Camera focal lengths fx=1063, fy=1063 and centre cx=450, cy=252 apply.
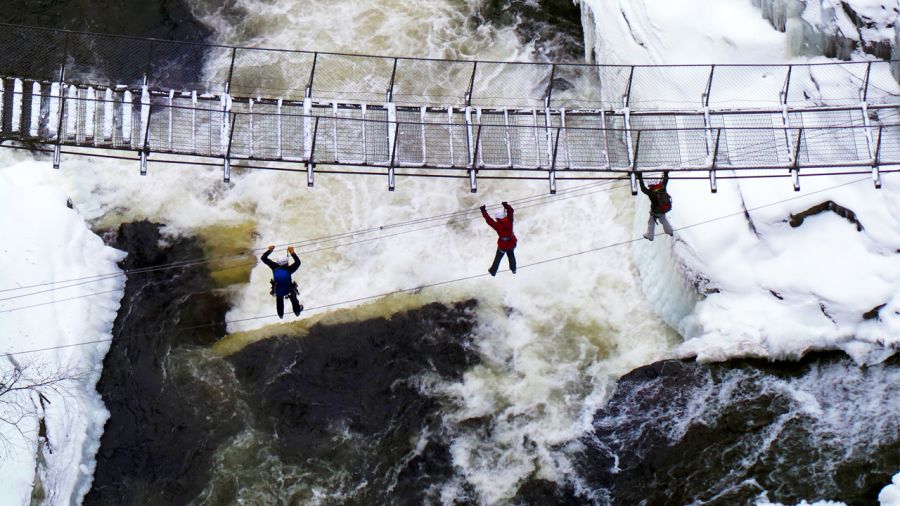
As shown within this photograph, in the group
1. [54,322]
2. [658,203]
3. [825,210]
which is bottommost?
[54,322]

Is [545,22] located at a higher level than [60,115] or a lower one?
higher

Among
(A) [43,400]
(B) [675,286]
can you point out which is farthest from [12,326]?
(B) [675,286]

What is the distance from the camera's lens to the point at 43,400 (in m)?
23.4

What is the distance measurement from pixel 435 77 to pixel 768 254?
10.0 m

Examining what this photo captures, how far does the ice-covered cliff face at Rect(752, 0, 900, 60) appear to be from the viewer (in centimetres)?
2259

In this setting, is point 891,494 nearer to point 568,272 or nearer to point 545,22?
point 568,272

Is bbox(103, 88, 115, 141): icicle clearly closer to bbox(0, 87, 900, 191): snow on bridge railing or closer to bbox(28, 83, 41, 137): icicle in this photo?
bbox(0, 87, 900, 191): snow on bridge railing

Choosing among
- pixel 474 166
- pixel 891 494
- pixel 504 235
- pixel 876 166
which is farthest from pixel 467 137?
pixel 891 494

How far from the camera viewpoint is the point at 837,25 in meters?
23.0

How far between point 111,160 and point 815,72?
57.9 ft

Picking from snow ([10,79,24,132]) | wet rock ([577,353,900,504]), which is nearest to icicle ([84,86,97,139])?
snow ([10,79,24,132])

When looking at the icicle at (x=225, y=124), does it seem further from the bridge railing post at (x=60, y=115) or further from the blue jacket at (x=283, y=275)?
the bridge railing post at (x=60, y=115)

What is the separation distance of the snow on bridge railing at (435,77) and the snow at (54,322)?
3448mm

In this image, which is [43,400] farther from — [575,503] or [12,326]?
[575,503]
